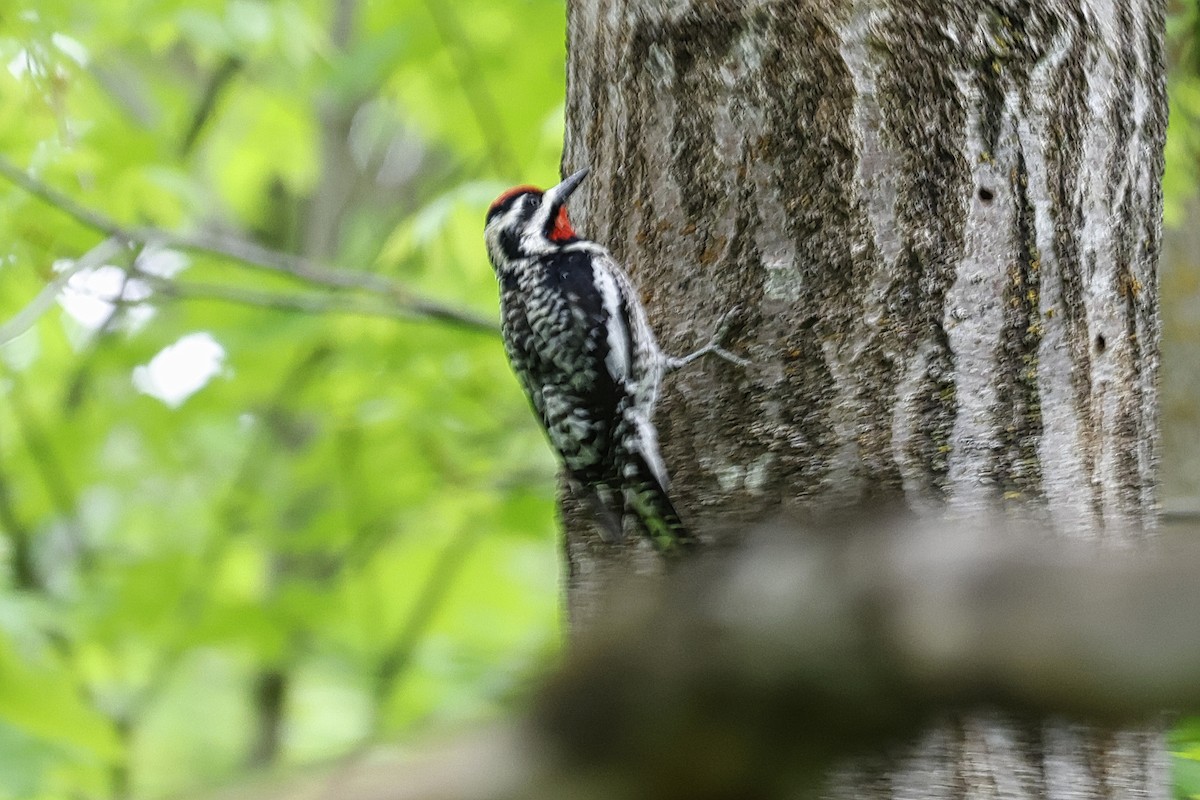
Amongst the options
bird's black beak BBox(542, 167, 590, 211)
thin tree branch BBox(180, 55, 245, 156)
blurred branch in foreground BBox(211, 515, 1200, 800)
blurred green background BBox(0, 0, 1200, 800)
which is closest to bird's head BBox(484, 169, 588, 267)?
blurred green background BBox(0, 0, 1200, 800)

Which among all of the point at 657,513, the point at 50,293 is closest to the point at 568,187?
the point at 657,513

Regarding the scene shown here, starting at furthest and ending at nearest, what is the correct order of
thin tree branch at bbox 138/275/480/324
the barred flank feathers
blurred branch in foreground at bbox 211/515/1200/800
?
thin tree branch at bbox 138/275/480/324 → the barred flank feathers → blurred branch in foreground at bbox 211/515/1200/800

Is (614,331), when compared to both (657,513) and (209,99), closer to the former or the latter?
(657,513)

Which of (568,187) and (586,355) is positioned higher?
(568,187)

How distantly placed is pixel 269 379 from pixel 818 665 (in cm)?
346

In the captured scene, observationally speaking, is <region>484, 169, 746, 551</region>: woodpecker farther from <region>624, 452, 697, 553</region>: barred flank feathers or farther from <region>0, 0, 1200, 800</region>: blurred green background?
<region>0, 0, 1200, 800</region>: blurred green background

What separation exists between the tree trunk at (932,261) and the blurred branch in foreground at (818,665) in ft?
2.86

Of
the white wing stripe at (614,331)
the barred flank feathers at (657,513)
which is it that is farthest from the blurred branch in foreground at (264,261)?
the barred flank feathers at (657,513)

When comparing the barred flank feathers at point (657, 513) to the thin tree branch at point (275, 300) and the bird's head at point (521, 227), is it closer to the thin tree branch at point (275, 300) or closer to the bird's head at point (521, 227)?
the bird's head at point (521, 227)

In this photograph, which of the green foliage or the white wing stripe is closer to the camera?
the white wing stripe

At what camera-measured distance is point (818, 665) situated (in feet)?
1.44

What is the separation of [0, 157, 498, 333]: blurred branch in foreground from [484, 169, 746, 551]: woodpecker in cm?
27

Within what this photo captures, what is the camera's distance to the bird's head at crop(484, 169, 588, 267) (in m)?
2.44

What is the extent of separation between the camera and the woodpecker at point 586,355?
158cm
